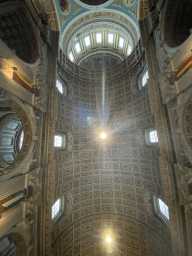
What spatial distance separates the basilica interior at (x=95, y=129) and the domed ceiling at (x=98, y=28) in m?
0.15

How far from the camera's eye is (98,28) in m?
18.9

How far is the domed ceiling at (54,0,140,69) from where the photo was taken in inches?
603

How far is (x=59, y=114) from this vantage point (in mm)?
13586

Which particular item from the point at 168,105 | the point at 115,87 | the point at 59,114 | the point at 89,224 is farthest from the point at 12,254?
the point at 115,87

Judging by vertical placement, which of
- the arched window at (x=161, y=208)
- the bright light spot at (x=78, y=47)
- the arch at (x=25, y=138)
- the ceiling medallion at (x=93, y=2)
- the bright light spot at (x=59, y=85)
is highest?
the ceiling medallion at (x=93, y=2)

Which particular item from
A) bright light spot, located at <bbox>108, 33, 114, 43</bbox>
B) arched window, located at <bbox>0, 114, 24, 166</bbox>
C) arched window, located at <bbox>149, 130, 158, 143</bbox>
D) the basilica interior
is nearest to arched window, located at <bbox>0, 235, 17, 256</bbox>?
the basilica interior

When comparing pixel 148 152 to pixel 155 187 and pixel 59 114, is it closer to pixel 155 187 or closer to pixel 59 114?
pixel 155 187

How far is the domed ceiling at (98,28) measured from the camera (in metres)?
15.3

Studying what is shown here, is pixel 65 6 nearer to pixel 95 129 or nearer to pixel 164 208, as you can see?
pixel 95 129

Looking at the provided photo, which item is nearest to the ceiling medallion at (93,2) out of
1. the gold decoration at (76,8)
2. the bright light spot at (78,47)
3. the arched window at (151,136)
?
the gold decoration at (76,8)

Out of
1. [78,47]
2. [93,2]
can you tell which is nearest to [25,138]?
[78,47]

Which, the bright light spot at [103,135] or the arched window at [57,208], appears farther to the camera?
the bright light spot at [103,135]

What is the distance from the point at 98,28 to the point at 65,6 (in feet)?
18.9

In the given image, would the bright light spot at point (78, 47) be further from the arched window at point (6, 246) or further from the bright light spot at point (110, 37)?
the arched window at point (6, 246)
